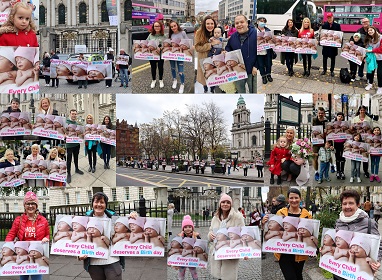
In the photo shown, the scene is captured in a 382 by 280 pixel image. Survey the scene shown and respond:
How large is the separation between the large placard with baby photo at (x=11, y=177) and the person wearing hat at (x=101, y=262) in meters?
1.78

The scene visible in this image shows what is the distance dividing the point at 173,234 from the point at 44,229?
204cm

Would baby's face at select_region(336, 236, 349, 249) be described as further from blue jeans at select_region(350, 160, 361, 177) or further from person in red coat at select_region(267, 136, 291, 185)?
blue jeans at select_region(350, 160, 361, 177)

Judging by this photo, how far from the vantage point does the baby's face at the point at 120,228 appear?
6.78 metres

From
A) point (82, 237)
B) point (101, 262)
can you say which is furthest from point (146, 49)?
point (101, 262)

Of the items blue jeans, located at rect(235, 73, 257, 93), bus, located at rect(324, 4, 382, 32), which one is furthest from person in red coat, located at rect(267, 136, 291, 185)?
bus, located at rect(324, 4, 382, 32)

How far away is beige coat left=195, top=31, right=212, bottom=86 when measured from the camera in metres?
6.99

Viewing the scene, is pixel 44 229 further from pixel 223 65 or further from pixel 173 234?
pixel 223 65

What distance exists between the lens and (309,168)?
7434 mm

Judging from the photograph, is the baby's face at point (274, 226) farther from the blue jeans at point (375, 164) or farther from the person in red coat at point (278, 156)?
the blue jeans at point (375, 164)

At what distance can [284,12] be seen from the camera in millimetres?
7203

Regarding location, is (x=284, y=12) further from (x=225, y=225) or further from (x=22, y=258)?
(x=22, y=258)

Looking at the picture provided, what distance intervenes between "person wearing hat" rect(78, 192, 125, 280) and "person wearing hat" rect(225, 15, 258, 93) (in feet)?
9.46

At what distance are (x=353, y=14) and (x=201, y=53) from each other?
2552mm

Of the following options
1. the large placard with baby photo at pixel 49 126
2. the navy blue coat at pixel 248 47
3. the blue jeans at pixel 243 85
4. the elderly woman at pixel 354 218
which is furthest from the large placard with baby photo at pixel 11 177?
the elderly woman at pixel 354 218
